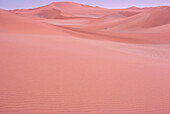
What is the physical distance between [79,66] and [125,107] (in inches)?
73.3

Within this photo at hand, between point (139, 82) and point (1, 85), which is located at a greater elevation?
point (1, 85)

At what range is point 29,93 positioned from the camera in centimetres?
250

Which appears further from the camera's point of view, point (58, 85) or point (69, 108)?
point (58, 85)

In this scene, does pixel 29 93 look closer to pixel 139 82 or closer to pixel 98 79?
pixel 98 79

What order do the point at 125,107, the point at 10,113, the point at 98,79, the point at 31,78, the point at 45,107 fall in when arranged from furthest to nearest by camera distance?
the point at 98,79 → the point at 31,78 → the point at 125,107 → the point at 45,107 → the point at 10,113

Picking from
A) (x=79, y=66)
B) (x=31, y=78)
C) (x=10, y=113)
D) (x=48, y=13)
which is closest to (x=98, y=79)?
(x=79, y=66)

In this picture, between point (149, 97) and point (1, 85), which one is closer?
Answer: point (1, 85)

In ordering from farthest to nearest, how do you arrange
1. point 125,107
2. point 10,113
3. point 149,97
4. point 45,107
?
point 149,97 → point 125,107 → point 45,107 → point 10,113

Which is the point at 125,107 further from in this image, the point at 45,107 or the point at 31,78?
the point at 31,78

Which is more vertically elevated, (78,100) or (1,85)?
(1,85)

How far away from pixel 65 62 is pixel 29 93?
70.6 inches

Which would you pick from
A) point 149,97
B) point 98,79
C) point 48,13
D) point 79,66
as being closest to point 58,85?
point 98,79

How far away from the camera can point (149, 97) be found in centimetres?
275

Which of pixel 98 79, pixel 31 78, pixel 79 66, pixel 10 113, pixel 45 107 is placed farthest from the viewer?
pixel 79 66
